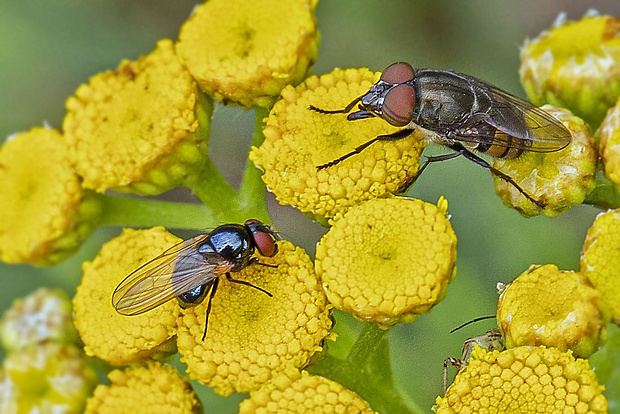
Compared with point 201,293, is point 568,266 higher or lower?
lower

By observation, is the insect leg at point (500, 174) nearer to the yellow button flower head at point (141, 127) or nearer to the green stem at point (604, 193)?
the green stem at point (604, 193)

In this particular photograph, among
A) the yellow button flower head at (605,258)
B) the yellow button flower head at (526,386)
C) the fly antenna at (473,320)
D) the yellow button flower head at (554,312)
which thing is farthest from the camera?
the fly antenna at (473,320)

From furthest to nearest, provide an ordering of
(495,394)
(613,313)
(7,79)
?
(7,79) < (613,313) < (495,394)

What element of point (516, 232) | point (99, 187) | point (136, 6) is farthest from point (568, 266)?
point (136, 6)

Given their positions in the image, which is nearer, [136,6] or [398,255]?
[398,255]

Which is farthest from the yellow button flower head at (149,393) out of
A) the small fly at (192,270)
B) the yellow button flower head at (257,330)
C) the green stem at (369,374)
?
the green stem at (369,374)

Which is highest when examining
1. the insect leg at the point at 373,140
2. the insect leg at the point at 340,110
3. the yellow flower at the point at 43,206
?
the yellow flower at the point at 43,206

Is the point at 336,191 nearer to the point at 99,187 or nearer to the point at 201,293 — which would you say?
the point at 201,293

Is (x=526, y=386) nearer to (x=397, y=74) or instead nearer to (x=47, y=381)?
(x=397, y=74)
